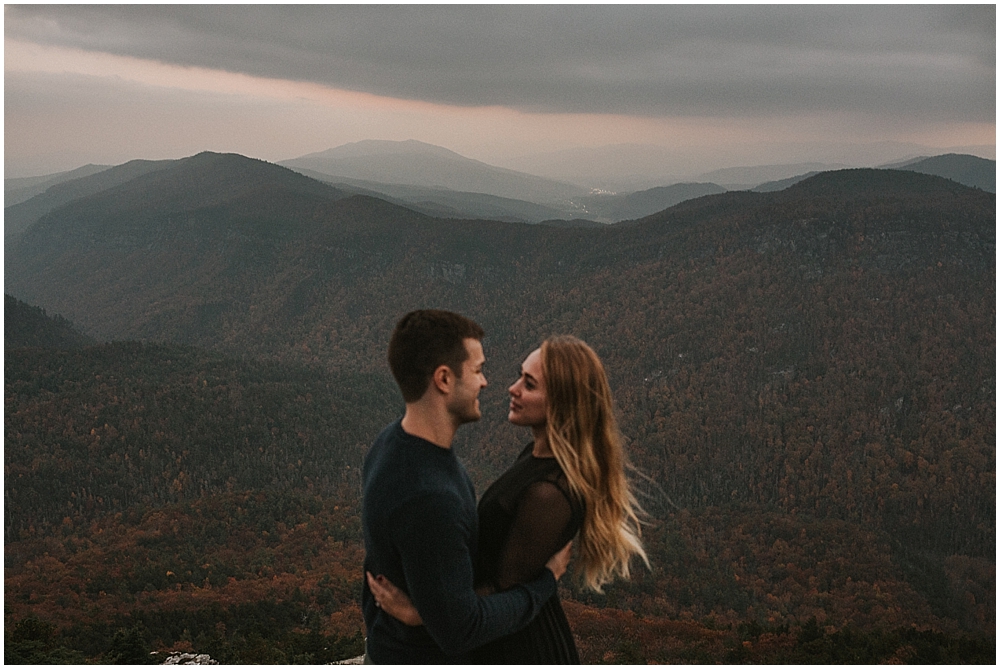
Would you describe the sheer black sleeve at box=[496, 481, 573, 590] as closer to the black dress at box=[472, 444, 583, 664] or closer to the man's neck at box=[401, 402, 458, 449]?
the black dress at box=[472, 444, 583, 664]

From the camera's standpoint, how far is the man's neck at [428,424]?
151 inches

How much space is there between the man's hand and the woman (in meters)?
0.09

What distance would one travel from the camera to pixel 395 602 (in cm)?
392

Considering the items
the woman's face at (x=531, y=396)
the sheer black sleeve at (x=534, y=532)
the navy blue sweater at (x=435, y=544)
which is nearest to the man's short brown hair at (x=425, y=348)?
the navy blue sweater at (x=435, y=544)

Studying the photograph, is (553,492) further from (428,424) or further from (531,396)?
(428,424)

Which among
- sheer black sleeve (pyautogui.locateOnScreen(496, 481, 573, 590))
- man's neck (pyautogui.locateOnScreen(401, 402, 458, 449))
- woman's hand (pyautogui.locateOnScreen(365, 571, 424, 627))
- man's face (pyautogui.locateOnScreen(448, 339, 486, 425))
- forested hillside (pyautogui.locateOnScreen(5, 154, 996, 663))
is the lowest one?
forested hillside (pyautogui.locateOnScreen(5, 154, 996, 663))

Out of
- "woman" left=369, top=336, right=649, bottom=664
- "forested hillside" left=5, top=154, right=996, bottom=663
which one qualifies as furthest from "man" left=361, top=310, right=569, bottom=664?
"forested hillside" left=5, top=154, right=996, bottom=663

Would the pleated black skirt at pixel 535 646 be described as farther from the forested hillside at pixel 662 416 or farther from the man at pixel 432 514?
the forested hillside at pixel 662 416

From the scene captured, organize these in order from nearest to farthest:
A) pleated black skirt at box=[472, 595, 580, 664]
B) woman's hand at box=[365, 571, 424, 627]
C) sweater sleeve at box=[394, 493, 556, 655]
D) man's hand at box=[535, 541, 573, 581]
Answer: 1. sweater sleeve at box=[394, 493, 556, 655]
2. woman's hand at box=[365, 571, 424, 627]
3. man's hand at box=[535, 541, 573, 581]
4. pleated black skirt at box=[472, 595, 580, 664]

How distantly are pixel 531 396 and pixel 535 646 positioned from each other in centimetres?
135

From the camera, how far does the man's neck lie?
3834 mm

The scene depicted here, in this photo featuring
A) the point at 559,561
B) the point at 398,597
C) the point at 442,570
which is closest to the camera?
the point at 442,570

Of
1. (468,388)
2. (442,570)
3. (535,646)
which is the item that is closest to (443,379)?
(468,388)

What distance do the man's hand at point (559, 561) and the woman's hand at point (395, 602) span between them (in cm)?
68
